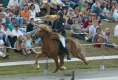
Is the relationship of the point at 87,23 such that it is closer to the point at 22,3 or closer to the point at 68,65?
the point at 22,3

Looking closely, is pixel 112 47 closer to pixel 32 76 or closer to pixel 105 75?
pixel 105 75

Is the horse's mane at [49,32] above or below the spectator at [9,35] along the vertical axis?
above

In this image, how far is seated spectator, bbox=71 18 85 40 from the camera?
75.9 ft

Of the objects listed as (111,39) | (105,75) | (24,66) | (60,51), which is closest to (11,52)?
(24,66)

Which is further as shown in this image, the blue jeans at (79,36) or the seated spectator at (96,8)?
the seated spectator at (96,8)

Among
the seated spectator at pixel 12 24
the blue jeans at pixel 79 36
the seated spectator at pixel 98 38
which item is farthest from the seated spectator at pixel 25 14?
the seated spectator at pixel 98 38

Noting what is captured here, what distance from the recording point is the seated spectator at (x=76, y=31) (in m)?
23.1

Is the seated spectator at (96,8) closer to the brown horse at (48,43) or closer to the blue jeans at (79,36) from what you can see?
the blue jeans at (79,36)

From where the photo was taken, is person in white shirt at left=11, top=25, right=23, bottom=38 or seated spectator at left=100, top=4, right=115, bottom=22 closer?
person in white shirt at left=11, top=25, right=23, bottom=38

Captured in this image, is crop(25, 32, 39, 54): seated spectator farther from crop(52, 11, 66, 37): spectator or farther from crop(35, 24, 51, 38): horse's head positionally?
crop(35, 24, 51, 38): horse's head

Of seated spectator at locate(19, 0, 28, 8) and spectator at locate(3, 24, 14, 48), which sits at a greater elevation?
seated spectator at locate(19, 0, 28, 8)

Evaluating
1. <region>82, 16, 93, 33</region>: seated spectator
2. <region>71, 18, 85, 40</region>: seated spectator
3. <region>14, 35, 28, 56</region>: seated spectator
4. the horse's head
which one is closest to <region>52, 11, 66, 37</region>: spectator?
the horse's head

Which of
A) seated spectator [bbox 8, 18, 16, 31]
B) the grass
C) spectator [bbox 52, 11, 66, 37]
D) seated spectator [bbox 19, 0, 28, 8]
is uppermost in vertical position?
seated spectator [bbox 19, 0, 28, 8]

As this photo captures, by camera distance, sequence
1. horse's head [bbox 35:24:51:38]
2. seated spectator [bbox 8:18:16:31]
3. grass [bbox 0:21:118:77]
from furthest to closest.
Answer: seated spectator [bbox 8:18:16:31] → grass [bbox 0:21:118:77] → horse's head [bbox 35:24:51:38]
